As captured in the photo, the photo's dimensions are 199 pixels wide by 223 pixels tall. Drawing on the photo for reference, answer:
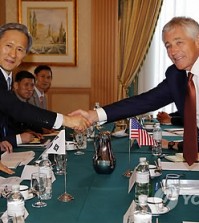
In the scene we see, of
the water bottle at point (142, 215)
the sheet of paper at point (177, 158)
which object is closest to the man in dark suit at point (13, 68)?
the sheet of paper at point (177, 158)

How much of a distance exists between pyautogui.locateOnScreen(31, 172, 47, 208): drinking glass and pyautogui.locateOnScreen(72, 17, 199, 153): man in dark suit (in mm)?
1075

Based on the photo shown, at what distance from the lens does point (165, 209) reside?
1762mm

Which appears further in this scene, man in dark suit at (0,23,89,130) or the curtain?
the curtain

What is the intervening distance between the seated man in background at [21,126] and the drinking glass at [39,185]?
1.12 meters

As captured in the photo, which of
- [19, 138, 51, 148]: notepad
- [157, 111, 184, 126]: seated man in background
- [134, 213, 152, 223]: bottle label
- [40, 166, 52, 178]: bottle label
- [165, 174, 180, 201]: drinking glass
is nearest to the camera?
[134, 213, 152, 223]: bottle label

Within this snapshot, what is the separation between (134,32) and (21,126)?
7.94ft

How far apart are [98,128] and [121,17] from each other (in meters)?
2.21

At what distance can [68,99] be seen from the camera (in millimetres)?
5828

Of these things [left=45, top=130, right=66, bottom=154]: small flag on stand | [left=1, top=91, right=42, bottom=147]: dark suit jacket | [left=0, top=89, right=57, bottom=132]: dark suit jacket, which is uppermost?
[left=0, top=89, right=57, bottom=132]: dark suit jacket

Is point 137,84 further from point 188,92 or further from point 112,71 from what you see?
point 188,92

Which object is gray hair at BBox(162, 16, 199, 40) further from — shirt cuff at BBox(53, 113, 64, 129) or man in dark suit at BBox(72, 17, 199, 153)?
shirt cuff at BBox(53, 113, 64, 129)

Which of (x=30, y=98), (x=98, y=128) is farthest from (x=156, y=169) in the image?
(x=30, y=98)

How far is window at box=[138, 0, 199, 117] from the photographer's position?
545 centimetres

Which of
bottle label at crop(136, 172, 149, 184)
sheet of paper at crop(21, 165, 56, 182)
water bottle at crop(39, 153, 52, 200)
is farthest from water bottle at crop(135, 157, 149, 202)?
sheet of paper at crop(21, 165, 56, 182)
